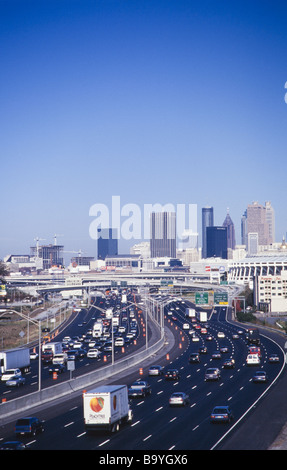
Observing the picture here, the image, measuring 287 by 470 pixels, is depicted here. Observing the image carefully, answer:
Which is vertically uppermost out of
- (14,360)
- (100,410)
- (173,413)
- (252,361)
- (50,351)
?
(100,410)

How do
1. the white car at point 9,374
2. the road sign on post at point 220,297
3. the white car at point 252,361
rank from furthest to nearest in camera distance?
the road sign on post at point 220,297 → the white car at point 252,361 → the white car at point 9,374

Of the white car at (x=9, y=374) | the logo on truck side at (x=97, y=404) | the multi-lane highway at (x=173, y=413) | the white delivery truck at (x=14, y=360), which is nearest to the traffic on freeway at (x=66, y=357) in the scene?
the white car at (x=9, y=374)

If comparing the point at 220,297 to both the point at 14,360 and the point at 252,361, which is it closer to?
the point at 252,361

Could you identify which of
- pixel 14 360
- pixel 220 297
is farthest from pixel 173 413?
pixel 220 297

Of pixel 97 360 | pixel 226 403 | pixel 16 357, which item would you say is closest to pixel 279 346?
pixel 97 360

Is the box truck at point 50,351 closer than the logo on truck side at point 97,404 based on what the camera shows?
No

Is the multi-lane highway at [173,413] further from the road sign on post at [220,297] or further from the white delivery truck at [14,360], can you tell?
the road sign on post at [220,297]

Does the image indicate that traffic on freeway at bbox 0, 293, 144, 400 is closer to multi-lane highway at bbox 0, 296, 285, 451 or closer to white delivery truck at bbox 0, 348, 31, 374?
white delivery truck at bbox 0, 348, 31, 374
